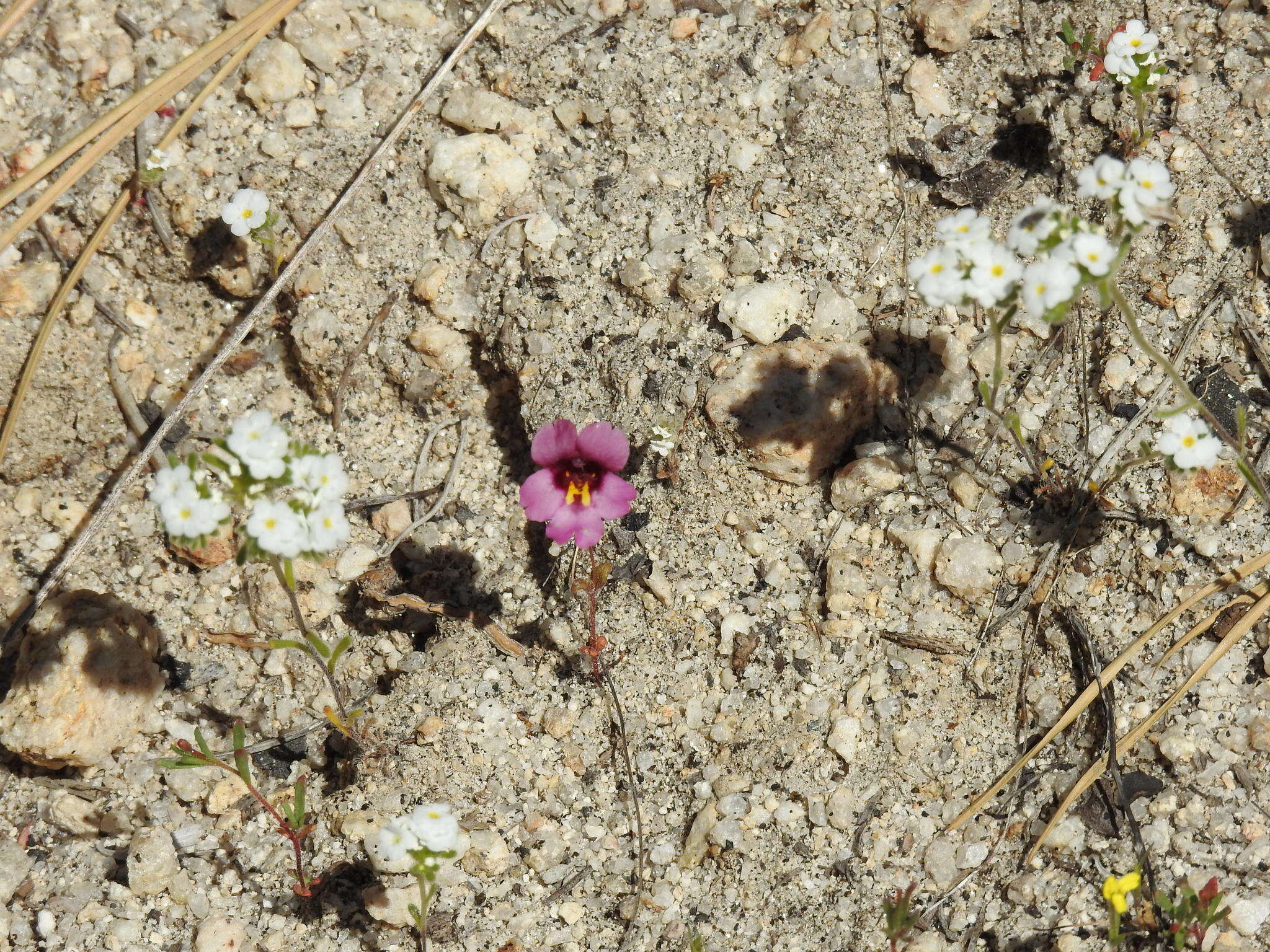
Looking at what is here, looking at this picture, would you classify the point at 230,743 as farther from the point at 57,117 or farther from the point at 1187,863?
the point at 1187,863

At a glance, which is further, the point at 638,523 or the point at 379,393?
the point at 379,393

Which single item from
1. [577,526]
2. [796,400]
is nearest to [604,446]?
[577,526]

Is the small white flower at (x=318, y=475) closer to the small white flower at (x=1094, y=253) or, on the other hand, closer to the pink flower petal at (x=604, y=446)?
the pink flower petal at (x=604, y=446)

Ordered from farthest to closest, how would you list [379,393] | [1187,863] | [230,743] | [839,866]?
[379,393]
[230,743]
[839,866]
[1187,863]

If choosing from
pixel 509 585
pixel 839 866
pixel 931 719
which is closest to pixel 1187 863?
pixel 931 719

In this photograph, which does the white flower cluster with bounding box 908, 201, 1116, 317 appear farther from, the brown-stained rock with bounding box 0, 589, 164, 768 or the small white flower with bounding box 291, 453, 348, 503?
the brown-stained rock with bounding box 0, 589, 164, 768

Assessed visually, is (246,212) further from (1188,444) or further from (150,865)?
(1188,444)

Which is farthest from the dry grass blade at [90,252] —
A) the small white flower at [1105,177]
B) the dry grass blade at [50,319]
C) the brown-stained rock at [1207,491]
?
the brown-stained rock at [1207,491]
